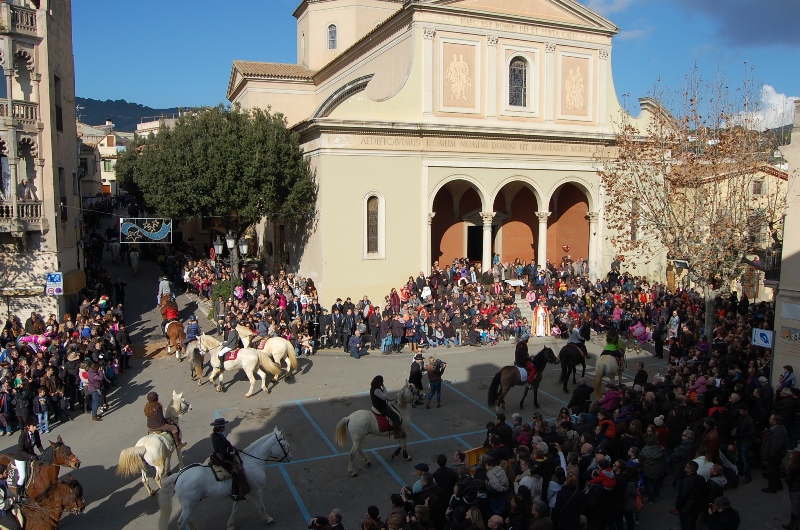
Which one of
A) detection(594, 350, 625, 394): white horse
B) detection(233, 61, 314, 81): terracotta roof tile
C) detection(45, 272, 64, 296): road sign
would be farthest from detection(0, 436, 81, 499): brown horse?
detection(233, 61, 314, 81): terracotta roof tile

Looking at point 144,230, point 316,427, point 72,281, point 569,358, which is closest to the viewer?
point 316,427

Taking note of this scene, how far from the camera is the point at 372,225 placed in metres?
25.8

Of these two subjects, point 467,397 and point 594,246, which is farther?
point 594,246

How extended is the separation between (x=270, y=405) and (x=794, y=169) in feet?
45.3

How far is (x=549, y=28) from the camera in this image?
27672 millimetres

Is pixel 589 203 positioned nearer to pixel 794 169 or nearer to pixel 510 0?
pixel 510 0

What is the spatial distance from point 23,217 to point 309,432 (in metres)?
11.7

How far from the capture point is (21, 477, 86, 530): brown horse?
360 inches

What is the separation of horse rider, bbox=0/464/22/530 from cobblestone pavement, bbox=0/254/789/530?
42.8 inches

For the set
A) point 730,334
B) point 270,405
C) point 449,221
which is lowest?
point 270,405

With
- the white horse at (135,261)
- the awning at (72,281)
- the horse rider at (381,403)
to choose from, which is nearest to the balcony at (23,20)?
the awning at (72,281)

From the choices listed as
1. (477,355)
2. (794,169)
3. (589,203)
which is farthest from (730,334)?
(589,203)

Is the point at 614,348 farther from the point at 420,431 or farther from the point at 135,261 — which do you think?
the point at 135,261

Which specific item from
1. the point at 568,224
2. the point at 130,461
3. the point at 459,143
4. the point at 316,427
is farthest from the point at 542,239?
the point at 130,461
